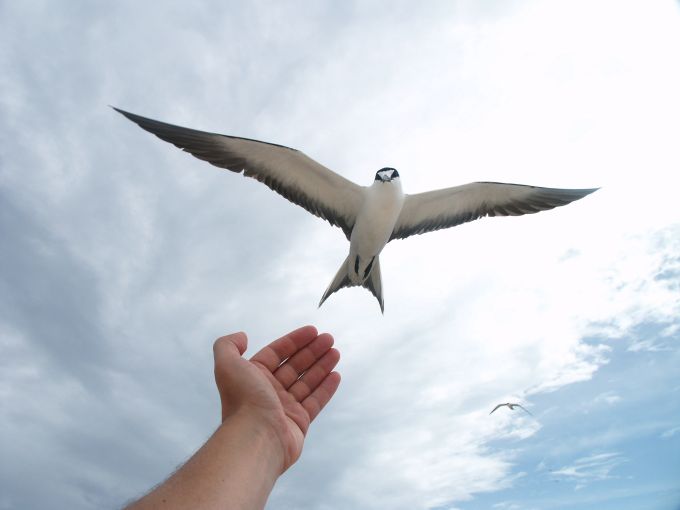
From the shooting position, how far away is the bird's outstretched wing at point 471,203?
27.4ft

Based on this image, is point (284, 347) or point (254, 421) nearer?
point (254, 421)

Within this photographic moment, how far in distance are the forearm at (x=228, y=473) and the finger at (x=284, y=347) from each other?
784 mm

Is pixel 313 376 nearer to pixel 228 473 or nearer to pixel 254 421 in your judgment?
pixel 254 421

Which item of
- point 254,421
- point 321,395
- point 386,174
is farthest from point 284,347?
point 386,174

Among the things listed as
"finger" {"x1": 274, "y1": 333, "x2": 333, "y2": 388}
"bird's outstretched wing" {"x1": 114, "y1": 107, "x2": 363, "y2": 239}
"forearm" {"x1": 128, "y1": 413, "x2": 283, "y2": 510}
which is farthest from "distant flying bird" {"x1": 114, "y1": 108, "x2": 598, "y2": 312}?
"forearm" {"x1": 128, "y1": 413, "x2": 283, "y2": 510}

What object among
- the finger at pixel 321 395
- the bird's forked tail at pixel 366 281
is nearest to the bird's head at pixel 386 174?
the bird's forked tail at pixel 366 281

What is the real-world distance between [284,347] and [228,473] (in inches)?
55.9

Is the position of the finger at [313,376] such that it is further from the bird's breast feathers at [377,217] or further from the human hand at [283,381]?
the bird's breast feathers at [377,217]

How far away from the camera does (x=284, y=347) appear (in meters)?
4.02

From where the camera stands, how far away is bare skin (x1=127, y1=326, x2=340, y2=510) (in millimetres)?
2543

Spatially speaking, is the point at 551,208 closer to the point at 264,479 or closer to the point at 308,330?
the point at 308,330

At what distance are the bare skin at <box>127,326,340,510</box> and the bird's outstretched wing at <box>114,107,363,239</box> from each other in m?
4.37

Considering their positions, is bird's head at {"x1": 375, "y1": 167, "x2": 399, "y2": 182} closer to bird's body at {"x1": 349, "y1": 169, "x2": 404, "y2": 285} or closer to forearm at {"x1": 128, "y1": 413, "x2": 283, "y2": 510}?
bird's body at {"x1": 349, "y1": 169, "x2": 404, "y2": 285}

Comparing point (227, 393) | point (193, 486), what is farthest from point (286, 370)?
point (193, 486)
